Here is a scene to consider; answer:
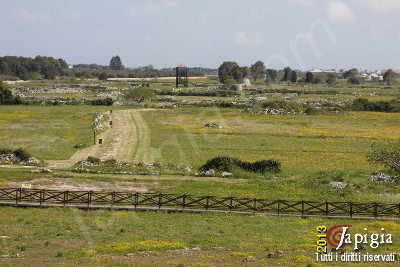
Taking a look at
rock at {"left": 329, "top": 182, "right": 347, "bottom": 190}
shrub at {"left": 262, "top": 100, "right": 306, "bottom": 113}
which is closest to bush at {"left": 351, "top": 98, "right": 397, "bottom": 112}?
shrub at {"left": 262, "top": 100, "right": 306, "bottom": 113}

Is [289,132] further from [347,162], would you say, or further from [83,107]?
[83,107]

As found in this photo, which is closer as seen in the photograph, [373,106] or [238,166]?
[238,166]

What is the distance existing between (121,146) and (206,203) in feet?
106

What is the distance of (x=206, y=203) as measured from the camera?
37812 millimetres

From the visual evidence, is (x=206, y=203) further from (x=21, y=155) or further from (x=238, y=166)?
(x=21, y=155)

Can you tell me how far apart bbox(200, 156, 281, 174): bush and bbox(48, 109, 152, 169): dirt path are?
29.2 ft

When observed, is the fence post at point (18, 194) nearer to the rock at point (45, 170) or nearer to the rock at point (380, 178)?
the rock at point (45, 170)

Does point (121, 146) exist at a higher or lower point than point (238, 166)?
lower

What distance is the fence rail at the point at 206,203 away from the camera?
36.3 meters

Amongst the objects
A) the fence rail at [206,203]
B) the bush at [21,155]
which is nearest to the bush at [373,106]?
the bush at [21,155]

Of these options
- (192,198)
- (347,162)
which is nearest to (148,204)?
(192,198)

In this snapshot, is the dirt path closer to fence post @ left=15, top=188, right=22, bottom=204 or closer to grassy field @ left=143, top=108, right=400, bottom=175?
grassy field @ left=143, top=108, right=400, bottom=175

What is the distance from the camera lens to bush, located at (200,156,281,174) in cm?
5166

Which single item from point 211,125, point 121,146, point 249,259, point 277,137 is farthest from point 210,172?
point 211,125
